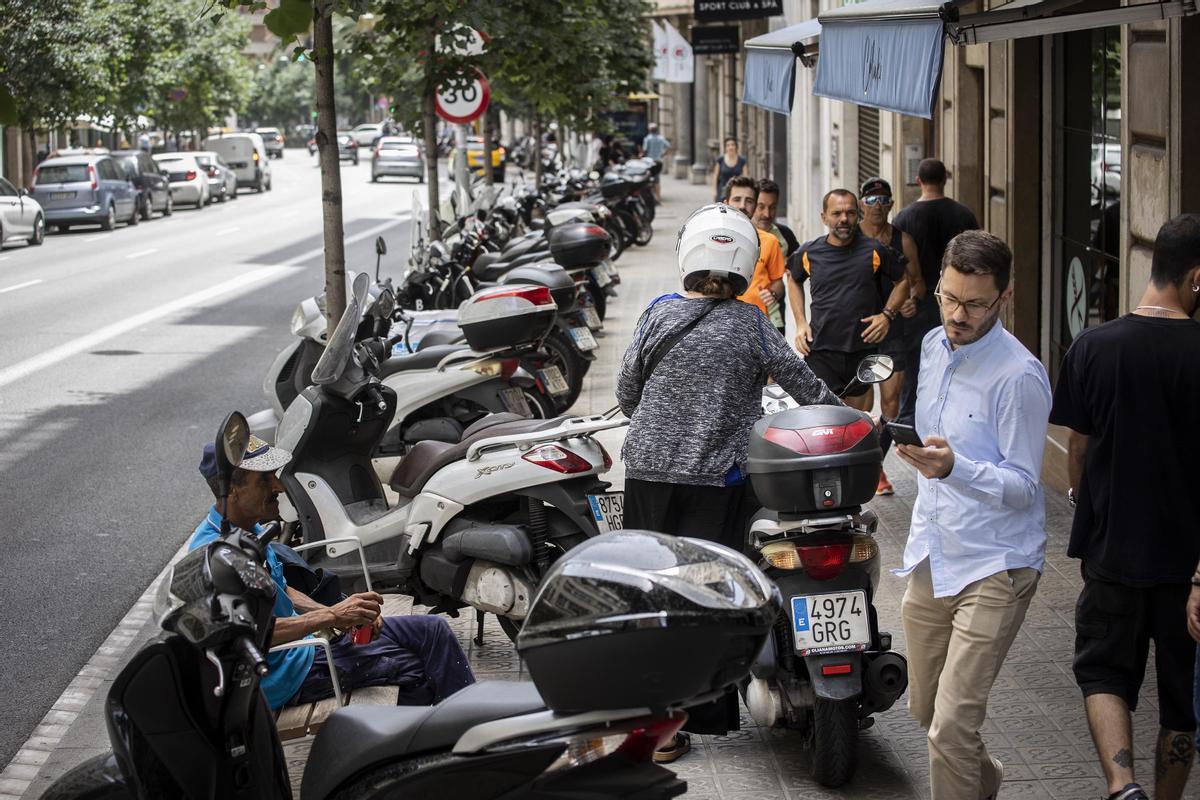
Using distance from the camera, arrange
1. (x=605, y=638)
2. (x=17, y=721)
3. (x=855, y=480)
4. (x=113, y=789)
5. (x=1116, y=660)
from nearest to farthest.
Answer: (x=605, y=638) → (x=113, y=789) → (x=1116, y=660) → (x=855, y=480) → (x=17, y=721)

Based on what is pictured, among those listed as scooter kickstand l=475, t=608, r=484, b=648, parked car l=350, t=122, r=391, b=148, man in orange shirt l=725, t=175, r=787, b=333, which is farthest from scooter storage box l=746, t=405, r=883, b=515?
parked car l=350, t=122, r=391, b=148

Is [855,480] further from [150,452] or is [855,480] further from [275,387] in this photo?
[150,452]

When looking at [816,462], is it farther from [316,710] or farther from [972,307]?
[316,710]

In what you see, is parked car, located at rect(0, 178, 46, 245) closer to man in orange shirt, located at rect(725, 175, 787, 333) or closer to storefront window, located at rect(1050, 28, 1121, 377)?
man in orange shirt, located at rect(725, 175, 787, 333)

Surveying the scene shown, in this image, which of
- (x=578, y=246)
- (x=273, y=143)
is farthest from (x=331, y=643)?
(x=273, y=143)

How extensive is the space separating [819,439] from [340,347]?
2.81 m

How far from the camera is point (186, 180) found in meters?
44.2

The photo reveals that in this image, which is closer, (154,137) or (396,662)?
(396,662)

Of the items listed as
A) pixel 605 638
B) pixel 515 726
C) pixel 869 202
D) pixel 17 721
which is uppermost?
pixel 869 202

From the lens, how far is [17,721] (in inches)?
237

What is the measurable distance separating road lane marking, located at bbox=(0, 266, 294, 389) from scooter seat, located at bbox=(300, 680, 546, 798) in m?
11.5

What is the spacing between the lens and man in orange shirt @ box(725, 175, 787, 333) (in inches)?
374

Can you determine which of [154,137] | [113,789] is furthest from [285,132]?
[113,789]

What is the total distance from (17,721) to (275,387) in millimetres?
3409
